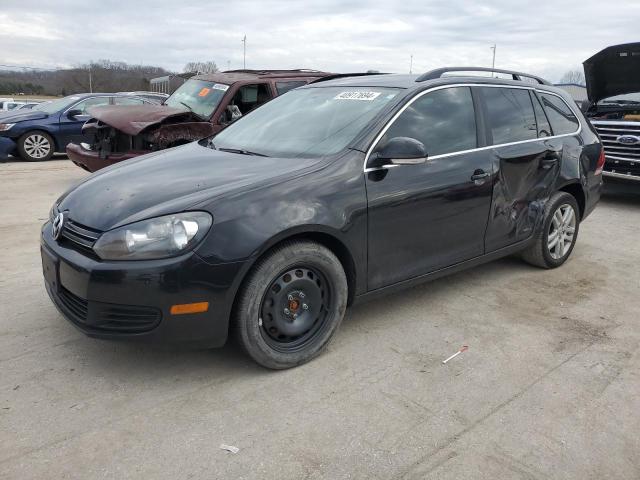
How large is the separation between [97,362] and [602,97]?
9.03 m

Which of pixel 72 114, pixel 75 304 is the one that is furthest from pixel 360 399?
pixel 72 114

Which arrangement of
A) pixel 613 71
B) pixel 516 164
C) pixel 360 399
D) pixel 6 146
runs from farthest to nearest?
pixel 6 146, pixel 613 71, pixel 516 164, pixel 360 399

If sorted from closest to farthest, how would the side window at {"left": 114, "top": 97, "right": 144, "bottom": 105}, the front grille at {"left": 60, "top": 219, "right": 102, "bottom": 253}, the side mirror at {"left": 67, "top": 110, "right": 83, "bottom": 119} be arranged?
the front grille at {"left": 60, "top": 219, "right": 102, "bottom": 253}, the side mirror at {"left": 67, "top": 110, "right": 83, "bottom": 119}, the side window at {"left": 114, "top": 97, "right": 144, "bottom": 105}

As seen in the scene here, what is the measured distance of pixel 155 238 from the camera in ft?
8.84

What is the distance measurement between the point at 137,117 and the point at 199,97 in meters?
1.40

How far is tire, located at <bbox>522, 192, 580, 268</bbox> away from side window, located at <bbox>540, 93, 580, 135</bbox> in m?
0.58

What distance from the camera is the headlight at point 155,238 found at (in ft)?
8.79

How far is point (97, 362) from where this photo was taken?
3.13 meters

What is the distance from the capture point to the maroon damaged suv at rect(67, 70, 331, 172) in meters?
6.97

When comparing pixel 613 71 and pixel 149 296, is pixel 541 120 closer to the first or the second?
pixel 149 296

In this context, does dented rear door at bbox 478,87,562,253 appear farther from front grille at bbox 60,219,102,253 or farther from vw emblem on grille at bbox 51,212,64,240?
vw emblem on grille at bbox 51,212,64,240

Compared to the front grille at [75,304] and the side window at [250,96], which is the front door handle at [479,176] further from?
the side window at [250,96]

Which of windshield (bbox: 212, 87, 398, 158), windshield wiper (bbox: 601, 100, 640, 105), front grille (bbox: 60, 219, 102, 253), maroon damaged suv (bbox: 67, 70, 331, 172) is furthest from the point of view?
windshield wiper (bbox: 601, 100, 640, 105)

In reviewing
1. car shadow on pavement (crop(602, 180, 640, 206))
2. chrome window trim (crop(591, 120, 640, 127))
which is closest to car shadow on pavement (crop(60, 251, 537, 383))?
car shadow on pavement (crop(602, 180, 640, 206))
